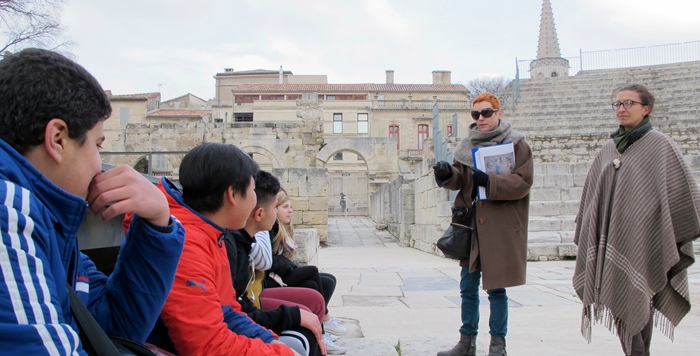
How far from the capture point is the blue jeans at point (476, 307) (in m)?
3.50

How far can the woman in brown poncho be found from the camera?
316 cm

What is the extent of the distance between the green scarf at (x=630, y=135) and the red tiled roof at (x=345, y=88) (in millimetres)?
47470

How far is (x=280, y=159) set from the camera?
78.7ft

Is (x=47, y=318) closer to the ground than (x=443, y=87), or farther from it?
closer to the ground

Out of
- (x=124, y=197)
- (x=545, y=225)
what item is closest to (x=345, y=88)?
(x=545, y=225)

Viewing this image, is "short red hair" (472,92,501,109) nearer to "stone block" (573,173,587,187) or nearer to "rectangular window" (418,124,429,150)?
"stone block" (573,173,587,187)

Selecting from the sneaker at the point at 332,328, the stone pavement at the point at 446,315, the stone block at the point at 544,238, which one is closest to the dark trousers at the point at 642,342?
the stone pavement at the point at 446,315

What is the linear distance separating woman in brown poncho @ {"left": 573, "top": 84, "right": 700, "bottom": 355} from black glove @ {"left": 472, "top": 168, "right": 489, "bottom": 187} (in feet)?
2.27

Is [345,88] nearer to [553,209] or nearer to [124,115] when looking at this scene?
[124,115]

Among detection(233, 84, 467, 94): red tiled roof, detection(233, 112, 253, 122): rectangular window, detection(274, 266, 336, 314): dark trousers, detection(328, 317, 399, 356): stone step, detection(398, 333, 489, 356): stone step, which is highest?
detection(233, 84, 467, 94): red tiled roof

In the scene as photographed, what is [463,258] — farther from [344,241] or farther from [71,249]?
[344,241]

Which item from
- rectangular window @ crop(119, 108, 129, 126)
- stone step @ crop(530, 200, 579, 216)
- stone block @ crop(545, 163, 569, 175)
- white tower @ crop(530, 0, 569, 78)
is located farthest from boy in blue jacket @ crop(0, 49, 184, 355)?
→ rectangular window @ crop(119, 108, 129, 126)

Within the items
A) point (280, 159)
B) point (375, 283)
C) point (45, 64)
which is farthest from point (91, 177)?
point (280, 159)

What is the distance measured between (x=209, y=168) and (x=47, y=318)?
3.60 feet
